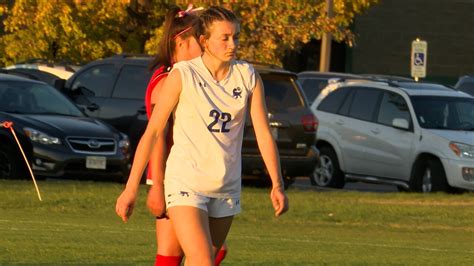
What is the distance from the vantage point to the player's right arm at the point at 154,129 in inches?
276

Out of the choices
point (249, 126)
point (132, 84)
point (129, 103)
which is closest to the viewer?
point (249, 126)

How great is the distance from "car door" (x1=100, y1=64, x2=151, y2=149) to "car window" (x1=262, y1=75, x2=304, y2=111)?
1.81 metres

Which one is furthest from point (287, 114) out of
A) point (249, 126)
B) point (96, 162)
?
point (96, 162)

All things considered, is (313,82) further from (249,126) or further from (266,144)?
(266,144)

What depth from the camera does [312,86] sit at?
95.4 feet

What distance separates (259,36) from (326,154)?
14.4ft

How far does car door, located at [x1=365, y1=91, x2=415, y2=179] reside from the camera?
22156 millimetres

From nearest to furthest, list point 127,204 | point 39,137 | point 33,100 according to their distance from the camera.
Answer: point 127,204, point 39,137, point 33,100

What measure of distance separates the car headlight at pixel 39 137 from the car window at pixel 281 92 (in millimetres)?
3470

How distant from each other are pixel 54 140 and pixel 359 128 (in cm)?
583

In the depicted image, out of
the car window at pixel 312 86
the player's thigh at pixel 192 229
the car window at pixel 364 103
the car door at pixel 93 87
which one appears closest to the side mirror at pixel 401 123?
the car window at pixel 364 103

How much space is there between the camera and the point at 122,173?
20.0 metres

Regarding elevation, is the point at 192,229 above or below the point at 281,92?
above

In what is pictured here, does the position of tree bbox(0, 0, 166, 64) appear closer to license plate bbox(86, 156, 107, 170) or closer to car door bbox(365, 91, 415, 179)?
car door bbox(365, 91, 415, 179)
